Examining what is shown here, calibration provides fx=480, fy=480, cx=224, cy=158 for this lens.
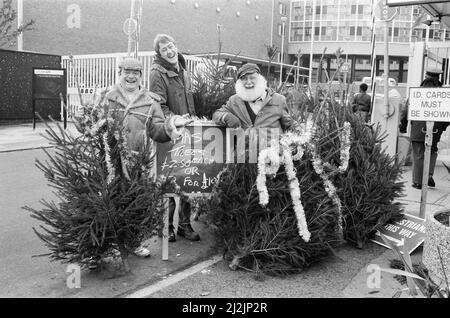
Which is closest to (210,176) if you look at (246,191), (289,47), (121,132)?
(246,191)

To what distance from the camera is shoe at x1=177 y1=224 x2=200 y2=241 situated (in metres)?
4.96

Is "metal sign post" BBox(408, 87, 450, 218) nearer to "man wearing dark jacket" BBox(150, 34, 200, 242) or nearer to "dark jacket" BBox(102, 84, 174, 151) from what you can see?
"man wearing dark jacket" BBox(150, 34, 200, 242)

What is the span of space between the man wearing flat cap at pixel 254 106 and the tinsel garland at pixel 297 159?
275 mm

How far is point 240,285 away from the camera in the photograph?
3.80 meters

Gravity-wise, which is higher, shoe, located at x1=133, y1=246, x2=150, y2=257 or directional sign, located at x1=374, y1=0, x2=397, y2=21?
directional sign, located at x1=374, y1=0, x2=397, y2=21

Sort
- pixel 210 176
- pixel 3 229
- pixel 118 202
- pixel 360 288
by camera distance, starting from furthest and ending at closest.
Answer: pixel 3 229, pixel 210 176, pixel 360 288, pixel 118 202

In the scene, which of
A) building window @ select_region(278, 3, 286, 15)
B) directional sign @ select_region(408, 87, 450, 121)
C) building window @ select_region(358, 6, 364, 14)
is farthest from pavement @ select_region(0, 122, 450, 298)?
building window @ select_region(358, 6, 364, 14)

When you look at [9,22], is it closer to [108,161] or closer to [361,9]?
[108,161]

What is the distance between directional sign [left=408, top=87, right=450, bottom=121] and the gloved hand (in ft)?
6.57

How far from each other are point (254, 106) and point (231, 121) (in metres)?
0.36

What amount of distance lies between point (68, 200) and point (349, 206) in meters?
2.59

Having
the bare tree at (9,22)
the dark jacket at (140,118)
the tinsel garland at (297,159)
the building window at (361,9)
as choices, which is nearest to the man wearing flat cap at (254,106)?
the tinsel garland at (297,159)
